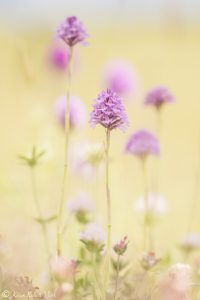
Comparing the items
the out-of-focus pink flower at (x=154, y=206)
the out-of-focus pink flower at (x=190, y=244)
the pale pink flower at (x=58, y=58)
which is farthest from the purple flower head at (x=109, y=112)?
the pale pink flower at (x=58, y=58)

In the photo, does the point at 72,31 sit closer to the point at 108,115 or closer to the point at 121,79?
the point at 108,115

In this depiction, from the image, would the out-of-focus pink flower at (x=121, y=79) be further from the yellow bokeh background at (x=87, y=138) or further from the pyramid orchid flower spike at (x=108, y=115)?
the pyramid orchid flower spike at (x=108, y=115)

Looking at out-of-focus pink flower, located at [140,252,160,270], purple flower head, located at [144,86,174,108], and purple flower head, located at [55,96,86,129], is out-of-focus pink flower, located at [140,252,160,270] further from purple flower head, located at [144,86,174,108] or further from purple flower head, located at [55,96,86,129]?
purple flower head, located at [55,96,86,129]

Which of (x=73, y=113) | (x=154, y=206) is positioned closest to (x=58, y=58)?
(x=73, y=113)

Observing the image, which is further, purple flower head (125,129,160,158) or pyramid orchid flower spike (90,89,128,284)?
purple flower head (125,129,160,158)

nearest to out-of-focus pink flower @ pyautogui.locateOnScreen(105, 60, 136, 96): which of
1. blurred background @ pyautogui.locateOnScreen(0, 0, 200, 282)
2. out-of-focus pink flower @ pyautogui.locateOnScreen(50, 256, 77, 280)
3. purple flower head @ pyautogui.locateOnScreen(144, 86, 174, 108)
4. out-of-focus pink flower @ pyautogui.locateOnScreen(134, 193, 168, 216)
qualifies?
blurred background @ pyautogui.locateOnScreen(0, 0, 200, 282)

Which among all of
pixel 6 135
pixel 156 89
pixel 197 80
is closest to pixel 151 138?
pixel 156 89

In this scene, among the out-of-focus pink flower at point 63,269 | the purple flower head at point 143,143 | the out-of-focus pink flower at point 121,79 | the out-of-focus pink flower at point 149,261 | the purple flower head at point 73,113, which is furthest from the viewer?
the out-of-focus pink flower at point 121,79
